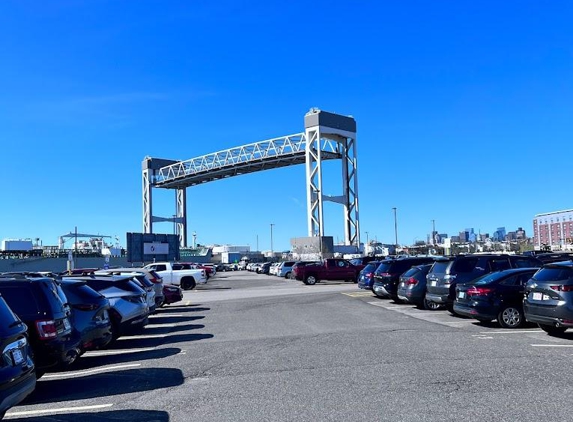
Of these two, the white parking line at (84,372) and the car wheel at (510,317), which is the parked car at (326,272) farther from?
the white parking line at (84,372)

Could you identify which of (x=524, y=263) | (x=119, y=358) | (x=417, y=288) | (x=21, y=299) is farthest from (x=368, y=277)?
(x=21, y=299)

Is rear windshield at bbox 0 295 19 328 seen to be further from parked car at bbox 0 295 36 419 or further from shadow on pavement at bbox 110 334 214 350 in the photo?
shadow on pavement at bbox 110 334 214 350

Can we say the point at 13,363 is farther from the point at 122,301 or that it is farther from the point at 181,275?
the point at 181,275

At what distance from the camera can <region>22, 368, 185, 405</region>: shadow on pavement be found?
7785mm

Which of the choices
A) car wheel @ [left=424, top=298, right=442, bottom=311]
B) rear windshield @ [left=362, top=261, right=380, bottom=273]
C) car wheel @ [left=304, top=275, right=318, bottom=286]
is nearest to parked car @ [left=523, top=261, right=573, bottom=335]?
car wheel @ [left=424, top=298, right=442, bottom=311]

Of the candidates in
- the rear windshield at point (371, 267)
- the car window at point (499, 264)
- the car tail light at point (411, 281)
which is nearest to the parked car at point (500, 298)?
the car window at point (499, 264)

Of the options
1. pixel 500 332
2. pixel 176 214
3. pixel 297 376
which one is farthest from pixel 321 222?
pixel 297 376

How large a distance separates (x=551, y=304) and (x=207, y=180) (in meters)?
80.7

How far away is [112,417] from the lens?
21.2ft

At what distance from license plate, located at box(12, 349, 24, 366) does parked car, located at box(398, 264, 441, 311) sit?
47.2 feet

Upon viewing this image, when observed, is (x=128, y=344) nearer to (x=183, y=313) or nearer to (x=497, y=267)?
(x=183, y=313)

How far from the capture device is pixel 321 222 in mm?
64750

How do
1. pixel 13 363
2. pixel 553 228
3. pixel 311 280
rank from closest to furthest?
1. pixel 13 363
2. pixel 311 280
3. pixel 553 228

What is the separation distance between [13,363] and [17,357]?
0.48 feet
